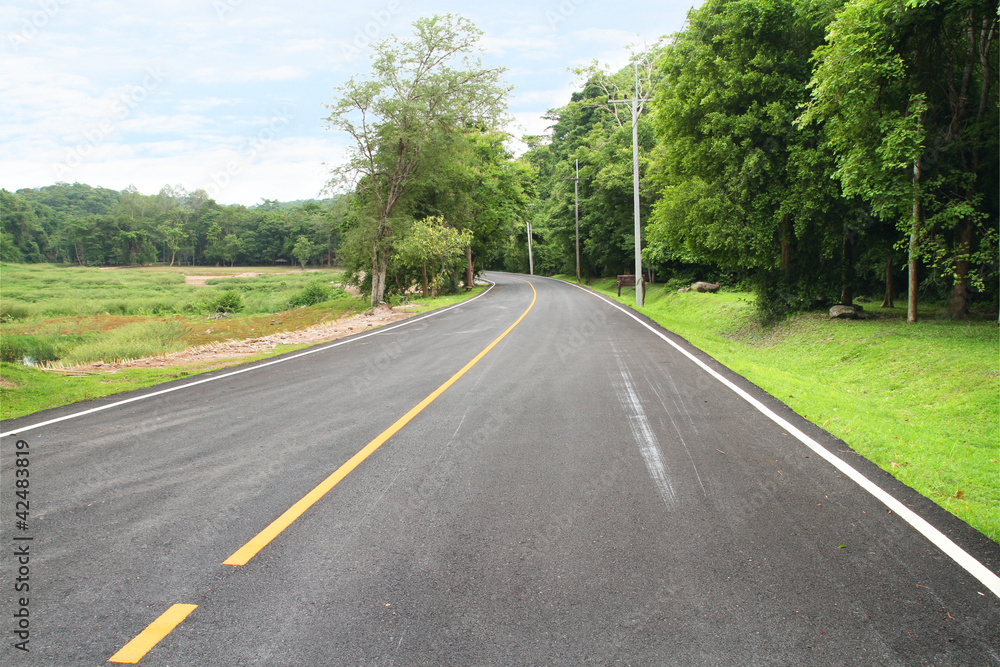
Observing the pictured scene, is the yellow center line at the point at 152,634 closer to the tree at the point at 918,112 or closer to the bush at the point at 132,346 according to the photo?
the tree at the point at 918,112

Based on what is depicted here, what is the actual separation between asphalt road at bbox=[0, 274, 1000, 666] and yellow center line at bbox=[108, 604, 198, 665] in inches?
1.8

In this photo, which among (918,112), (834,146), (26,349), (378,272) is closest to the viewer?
(918,112)

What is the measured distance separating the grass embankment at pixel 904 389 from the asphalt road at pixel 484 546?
1.37 ft

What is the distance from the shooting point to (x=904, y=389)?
8.58 metres

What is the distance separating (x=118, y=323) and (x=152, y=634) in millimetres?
30111

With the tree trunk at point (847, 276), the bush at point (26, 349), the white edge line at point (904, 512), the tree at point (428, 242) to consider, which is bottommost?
the bush at point (26, 349)

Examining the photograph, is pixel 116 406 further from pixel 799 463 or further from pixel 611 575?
pixel 799 463

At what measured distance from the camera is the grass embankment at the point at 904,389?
4801 mm

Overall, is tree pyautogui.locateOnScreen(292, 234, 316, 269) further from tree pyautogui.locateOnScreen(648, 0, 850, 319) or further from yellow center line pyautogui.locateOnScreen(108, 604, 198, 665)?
yellow center line pyautogui.locateOnScreen(108, 604, 198, 665)

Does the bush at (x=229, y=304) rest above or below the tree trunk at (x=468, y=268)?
below

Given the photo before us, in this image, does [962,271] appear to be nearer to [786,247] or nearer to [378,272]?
[786,247]

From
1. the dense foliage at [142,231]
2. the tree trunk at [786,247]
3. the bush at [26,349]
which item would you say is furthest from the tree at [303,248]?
the tree trunk at [786,247]

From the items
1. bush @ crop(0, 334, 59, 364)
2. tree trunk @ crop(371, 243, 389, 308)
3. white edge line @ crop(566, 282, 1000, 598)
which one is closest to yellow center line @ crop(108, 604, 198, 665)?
white edge line @ crop(566, 282, 1000, 598)

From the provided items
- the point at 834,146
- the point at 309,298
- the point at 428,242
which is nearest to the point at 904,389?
the point at 834,146
